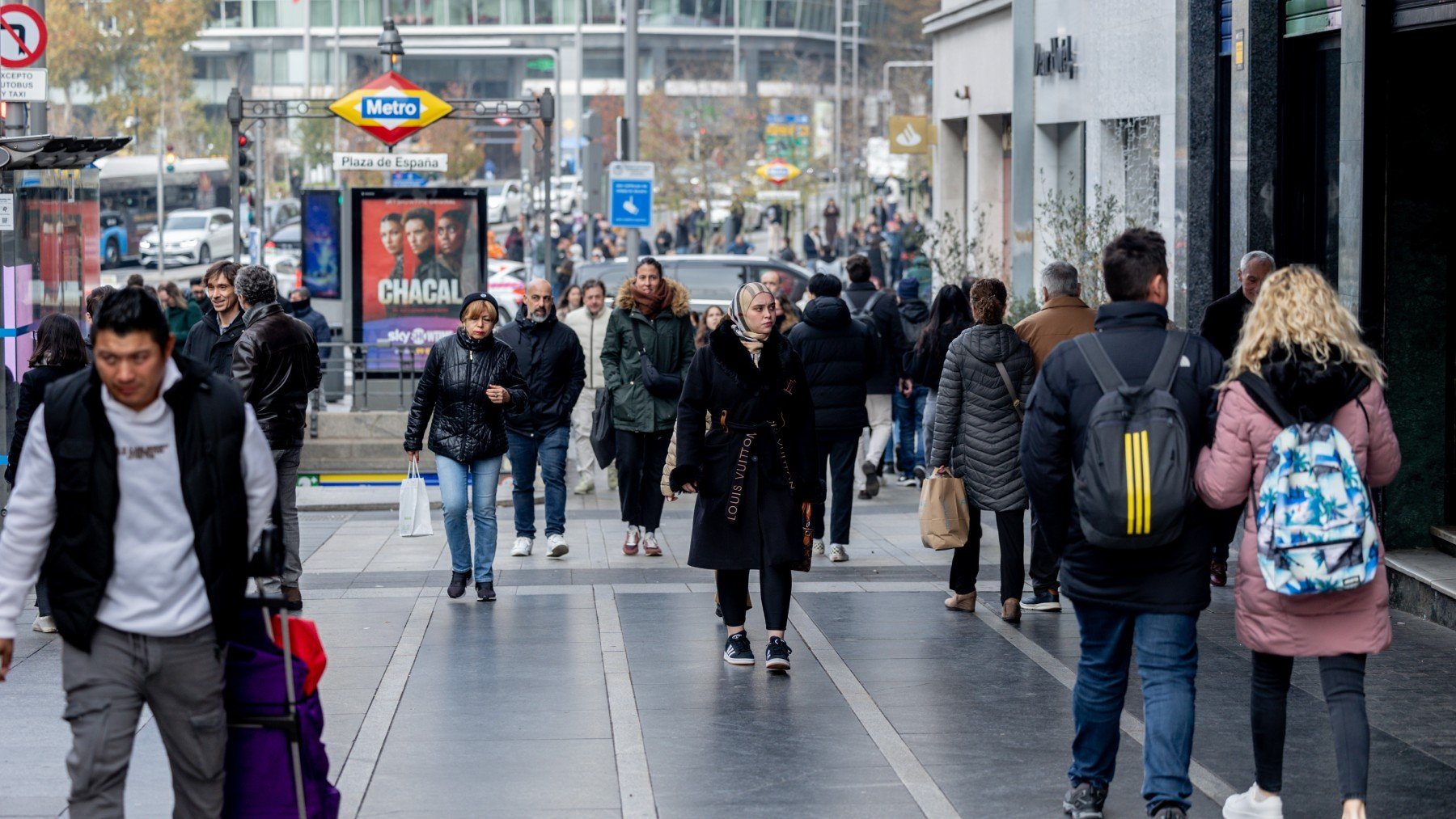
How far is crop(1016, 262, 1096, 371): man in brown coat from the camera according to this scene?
9.68m

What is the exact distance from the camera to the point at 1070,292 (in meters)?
9.86

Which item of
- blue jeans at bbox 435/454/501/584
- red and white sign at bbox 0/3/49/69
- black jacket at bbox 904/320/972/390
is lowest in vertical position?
blue jeans at bbox 435/454/501/584

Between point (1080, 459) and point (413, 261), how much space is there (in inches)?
540

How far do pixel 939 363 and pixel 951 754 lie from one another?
6.18 meters

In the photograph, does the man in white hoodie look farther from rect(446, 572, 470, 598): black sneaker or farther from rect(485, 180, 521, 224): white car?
rect(485, 180, 521, 224): white car

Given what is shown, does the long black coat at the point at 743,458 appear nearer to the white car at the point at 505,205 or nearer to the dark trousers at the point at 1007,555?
the dark trousers at the point at 1007,555

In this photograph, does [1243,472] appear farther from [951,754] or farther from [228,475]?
[228,475]

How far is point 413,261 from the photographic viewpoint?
18938mm

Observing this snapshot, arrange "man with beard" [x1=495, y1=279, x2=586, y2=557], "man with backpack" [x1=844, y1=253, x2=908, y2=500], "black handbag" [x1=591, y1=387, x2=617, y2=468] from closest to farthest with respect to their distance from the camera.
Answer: "man with beard" [x1=495, y1=279, x2=586, y2=557], "black handbag" [x1=591, y1=387, x2=617, y2=468], "man with backpack" [x1=844, y1=253, x2=908, y2=500]

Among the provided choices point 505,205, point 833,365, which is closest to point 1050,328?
point 833,365

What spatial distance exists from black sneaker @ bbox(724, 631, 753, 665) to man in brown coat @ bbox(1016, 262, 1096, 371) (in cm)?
225

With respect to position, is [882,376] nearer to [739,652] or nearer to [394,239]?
[394,239]

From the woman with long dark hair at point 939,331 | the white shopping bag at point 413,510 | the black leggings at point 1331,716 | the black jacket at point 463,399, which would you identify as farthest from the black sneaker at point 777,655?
the woman with long dark hair at point 939,331

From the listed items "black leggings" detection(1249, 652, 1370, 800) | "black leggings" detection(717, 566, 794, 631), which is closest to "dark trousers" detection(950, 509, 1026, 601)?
"black leggings" detection(717, 566, 794, 631)
